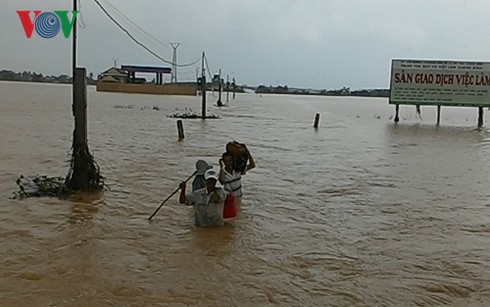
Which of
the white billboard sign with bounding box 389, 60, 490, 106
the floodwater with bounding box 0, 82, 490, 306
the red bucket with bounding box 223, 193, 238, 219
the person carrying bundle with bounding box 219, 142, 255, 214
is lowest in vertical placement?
the floodwater with bounding box 0, 82, 490, 306

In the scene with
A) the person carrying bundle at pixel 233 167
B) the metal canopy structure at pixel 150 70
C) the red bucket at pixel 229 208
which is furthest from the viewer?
the metal canopy structure at pixel 150 70

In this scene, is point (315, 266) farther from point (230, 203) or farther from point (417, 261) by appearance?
point (230, 203)

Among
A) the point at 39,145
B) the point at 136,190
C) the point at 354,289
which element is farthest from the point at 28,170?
the point at 354,289

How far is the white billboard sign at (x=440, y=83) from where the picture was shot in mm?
30312

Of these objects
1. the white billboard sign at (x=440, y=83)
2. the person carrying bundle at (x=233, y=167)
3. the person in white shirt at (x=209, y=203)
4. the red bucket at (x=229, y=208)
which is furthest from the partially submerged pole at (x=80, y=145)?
the white billboard sign at (x=440, y=83)

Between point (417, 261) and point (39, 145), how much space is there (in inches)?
511

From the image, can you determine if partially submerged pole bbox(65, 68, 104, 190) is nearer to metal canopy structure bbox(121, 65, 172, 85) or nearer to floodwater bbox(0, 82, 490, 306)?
floodwater bbox(0, 82, 490, 306)

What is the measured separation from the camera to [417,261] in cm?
639

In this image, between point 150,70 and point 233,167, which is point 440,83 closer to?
point 233,167

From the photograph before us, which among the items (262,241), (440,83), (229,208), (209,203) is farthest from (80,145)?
(440,83)

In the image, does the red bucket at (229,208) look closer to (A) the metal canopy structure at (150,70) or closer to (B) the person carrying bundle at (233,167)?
(B) the person carrying bundle at (233,167)

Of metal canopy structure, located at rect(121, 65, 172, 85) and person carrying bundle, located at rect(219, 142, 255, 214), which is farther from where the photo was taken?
metal canopy structure, located at rect(121, 65, 172, 85)

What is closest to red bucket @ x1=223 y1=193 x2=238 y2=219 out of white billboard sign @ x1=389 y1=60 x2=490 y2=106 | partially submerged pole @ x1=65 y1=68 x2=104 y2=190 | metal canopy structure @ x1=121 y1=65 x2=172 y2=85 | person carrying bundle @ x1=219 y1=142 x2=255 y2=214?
person carrying bundle @ x1=219 y1=142 x2=255 y2=214

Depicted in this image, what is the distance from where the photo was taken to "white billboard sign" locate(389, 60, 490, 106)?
30312 millimetres
